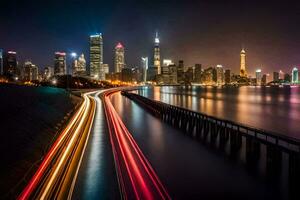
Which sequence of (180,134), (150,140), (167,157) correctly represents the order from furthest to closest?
(180,134)
(150,140)
(167,157)

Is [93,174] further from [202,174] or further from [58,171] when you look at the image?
[202,174]

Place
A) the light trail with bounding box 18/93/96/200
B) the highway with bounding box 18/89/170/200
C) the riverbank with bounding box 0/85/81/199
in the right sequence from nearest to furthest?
the light trail with bounding box 18/93/96/200
the highway with bounding box 18/89/170/200
the riverbank with bounding box 0/85/81/199

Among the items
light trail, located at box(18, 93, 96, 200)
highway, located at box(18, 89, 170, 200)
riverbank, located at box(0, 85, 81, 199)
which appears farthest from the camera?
riverbank, located at box(0, 85, 81, 199)

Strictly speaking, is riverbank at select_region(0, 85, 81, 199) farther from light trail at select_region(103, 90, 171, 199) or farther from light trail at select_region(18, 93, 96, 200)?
light trail at select_region(103, 90, 171, 199)

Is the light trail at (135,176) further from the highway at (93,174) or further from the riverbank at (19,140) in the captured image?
the riverbank at (19,140)

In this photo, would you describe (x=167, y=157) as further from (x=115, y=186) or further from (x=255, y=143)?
(x=115, y=186)

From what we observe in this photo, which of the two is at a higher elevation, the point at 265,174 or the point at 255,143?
the point at 255,143

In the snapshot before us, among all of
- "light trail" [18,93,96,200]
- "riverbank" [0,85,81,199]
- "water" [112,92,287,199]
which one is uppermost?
"riverbank" [0,85,81,199]

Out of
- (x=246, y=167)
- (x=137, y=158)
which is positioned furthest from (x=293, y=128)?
(x=137, y=158)

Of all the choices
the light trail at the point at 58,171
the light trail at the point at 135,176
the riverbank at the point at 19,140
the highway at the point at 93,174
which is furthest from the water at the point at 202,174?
the riverbank at the point at 19,140

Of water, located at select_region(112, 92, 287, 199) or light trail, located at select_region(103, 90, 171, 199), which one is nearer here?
light trail, located at select_region(103, 90, 171, 199)

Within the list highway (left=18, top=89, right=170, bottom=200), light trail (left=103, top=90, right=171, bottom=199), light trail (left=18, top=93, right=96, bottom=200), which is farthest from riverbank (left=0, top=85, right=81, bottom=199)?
light trail (left=103, top=90, right=171, bottom=199)
